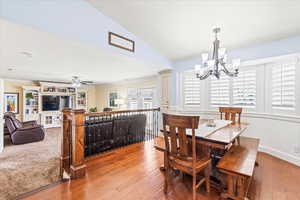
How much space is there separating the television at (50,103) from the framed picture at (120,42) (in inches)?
233

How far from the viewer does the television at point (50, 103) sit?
6410 millimetres

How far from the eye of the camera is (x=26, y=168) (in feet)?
8.20

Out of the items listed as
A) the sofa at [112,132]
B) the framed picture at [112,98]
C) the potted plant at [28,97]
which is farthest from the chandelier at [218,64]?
the potted plant at [28,97]

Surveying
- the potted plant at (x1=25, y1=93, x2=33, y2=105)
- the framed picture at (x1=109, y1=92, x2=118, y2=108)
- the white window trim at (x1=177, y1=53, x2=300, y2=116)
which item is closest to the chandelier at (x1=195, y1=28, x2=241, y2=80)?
the white window trim at (x1=177, y1=53, x2=300, y2=116)

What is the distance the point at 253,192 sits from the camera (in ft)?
5.87

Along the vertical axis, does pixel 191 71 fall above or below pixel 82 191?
above

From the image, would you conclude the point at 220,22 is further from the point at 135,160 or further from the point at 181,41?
the point at 135,160

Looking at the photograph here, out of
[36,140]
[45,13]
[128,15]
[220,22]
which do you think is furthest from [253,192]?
[36,140]

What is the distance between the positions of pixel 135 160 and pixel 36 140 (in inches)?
145

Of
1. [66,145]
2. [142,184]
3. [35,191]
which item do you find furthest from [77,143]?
[142,184]

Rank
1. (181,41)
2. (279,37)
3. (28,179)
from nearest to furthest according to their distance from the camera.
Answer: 1. (28,179)
2. (279,37)
3. (181,41)

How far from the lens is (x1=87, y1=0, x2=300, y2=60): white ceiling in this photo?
6.48 feet

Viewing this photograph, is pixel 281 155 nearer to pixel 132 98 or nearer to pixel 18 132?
pixel 132 98

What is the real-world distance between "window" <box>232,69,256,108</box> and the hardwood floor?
53.8 inches
